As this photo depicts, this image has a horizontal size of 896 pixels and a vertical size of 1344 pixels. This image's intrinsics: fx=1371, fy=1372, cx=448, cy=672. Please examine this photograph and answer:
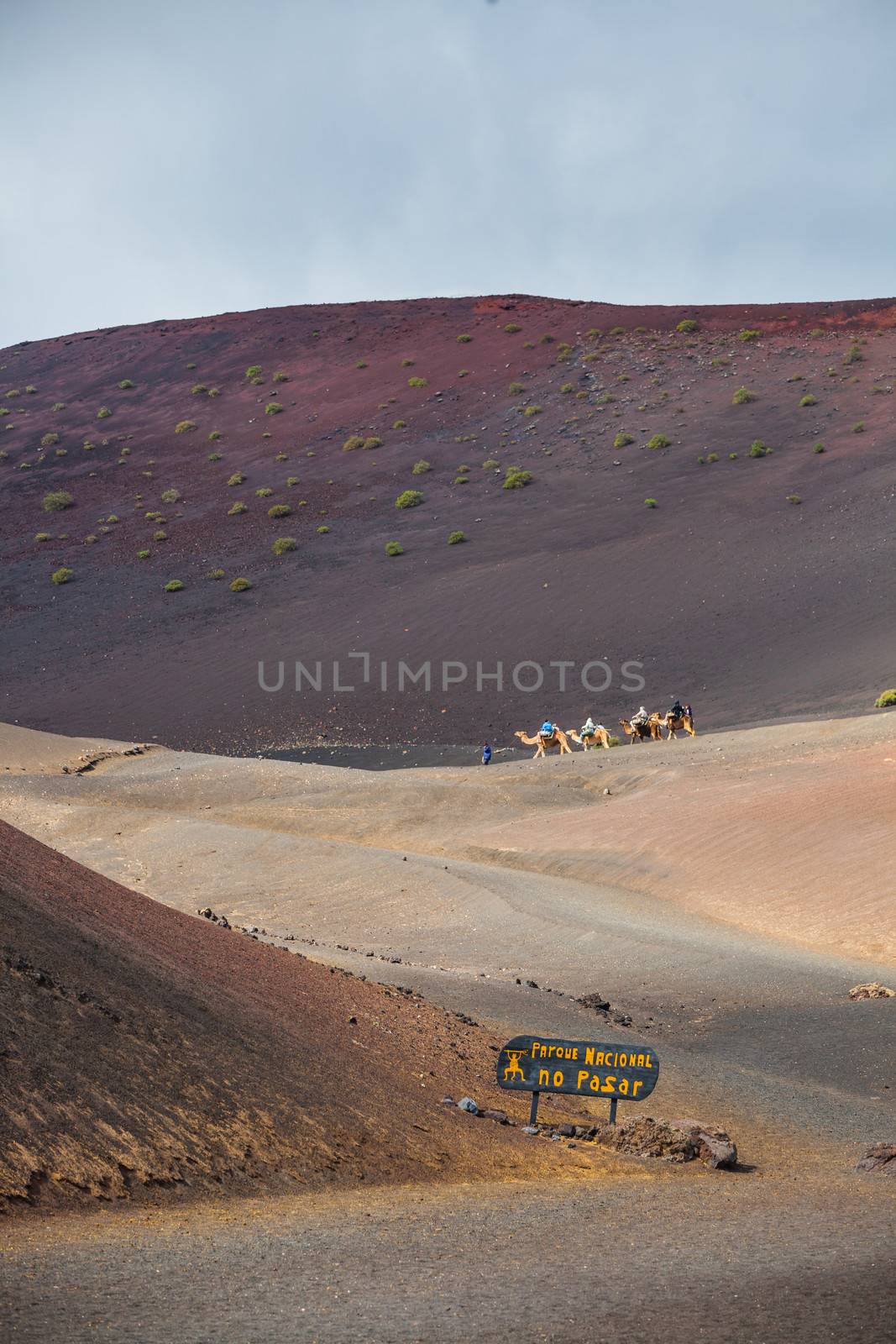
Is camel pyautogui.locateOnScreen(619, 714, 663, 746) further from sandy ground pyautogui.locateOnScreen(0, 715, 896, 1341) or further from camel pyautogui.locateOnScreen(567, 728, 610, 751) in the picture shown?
sandy ground pyautogui.locateOnScreen(0, 715, 896, 1341)

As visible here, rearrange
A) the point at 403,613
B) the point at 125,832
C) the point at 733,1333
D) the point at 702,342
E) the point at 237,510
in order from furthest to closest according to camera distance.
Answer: the point at 702,342, the point at 237,510, the point at 403,613, the point at 125,832, the point at 733,1333

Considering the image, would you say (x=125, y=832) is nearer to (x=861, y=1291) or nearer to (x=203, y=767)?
(x=203, y=767)

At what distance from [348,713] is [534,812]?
76.7 ft

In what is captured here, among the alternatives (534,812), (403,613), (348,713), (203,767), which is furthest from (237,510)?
(534,812)

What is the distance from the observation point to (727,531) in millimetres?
62062

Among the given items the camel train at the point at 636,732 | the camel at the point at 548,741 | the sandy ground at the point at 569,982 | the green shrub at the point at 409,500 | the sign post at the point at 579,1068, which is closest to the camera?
the sandy ground at the point at 569,982

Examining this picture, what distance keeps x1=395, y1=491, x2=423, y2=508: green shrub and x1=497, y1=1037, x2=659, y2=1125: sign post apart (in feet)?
208

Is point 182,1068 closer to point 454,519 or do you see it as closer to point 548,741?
point 548,741

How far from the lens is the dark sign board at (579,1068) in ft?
31.1

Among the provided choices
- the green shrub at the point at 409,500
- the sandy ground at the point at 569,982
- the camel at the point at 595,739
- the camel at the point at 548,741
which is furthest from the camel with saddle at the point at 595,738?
the green shrub at the point at 409,500

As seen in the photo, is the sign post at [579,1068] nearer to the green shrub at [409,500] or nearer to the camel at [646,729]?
the camel at [646,729]

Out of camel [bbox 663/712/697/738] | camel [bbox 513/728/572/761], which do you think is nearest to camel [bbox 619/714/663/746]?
camel [bbox 663/712/697/738]

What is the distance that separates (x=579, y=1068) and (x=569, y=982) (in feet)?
23.1

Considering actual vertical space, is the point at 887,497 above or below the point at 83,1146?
above
